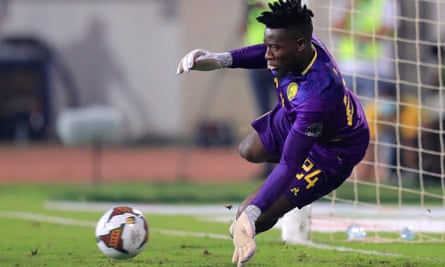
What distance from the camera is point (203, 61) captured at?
23.1 feet

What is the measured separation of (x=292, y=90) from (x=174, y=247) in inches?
86.6

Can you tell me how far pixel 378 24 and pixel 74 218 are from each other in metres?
5.46

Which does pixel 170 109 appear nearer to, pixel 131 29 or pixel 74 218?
pixel 131 29

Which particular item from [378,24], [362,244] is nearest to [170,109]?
[378,24]

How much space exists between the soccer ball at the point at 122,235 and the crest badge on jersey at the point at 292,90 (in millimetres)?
1272

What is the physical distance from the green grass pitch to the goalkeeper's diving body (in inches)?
23.5

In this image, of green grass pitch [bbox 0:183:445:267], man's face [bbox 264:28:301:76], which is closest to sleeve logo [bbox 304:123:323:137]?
man's face [bbox 264:28:301:76]

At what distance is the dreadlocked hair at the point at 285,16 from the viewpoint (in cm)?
644

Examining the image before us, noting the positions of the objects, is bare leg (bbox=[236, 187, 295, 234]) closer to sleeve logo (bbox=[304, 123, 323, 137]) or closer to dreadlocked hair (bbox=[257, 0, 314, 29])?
sleeve logo (bbox=[304, 123, 323, 137])

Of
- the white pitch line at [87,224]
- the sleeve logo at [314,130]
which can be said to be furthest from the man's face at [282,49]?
the white pitch line at [87,224]

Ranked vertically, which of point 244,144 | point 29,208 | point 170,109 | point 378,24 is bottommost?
point 170,109

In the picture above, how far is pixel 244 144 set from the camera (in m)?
7.57

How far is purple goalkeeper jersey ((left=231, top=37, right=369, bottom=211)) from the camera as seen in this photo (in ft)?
20.7

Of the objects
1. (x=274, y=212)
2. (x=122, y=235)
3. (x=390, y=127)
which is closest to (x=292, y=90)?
(x=274, y=212)
